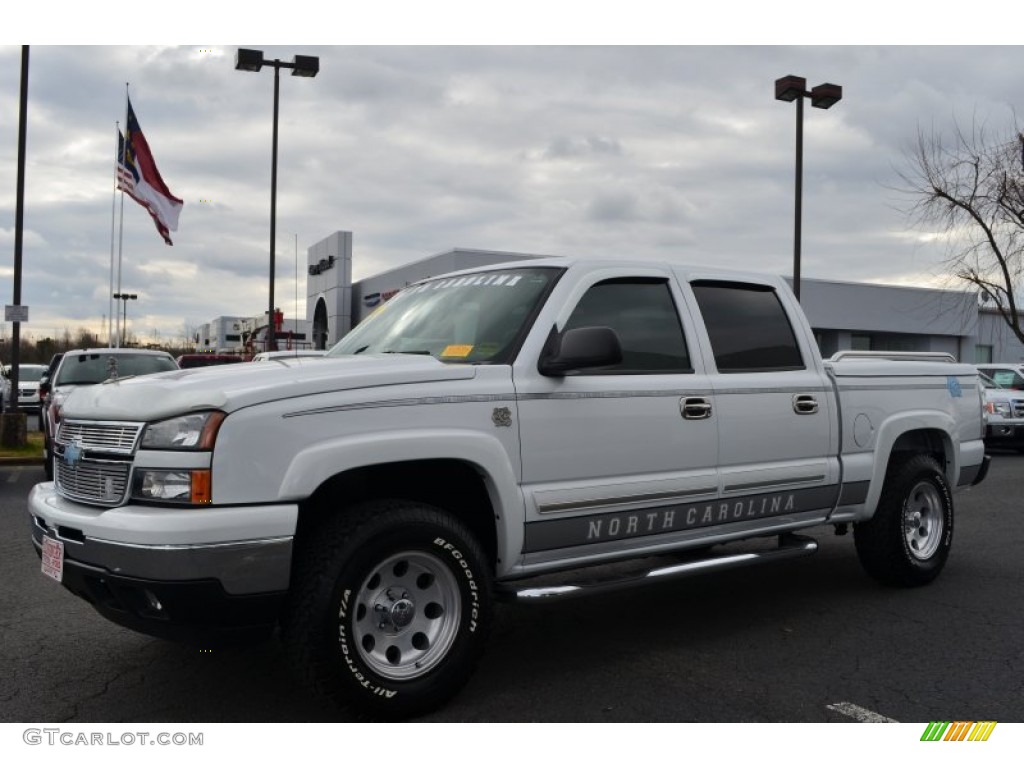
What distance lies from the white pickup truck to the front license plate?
16mm

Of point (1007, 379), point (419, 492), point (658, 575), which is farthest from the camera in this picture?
point (1007, 379)

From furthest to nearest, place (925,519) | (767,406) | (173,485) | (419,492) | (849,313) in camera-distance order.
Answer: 1. (849,313)
2. (925,519)
3. (767,406)
4. (419,492)
5. (173,485)

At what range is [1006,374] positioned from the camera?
18.5 meters

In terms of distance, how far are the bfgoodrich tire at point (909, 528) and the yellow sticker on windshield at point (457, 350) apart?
307 cm

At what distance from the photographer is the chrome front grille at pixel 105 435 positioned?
3.68m

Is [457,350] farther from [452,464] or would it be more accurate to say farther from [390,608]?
[390,608]

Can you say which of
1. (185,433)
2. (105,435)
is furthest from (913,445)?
(105,435)

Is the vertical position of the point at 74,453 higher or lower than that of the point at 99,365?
lower

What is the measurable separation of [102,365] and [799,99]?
46.2ft

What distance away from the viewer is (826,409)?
18.2ft

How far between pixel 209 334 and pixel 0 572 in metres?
69.5

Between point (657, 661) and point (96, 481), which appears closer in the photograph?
point (96, 481)

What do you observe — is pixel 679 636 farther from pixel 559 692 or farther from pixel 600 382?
pixel 600 382

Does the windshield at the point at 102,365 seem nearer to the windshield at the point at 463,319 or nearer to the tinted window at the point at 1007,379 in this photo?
the windshield at the point at 463,319
